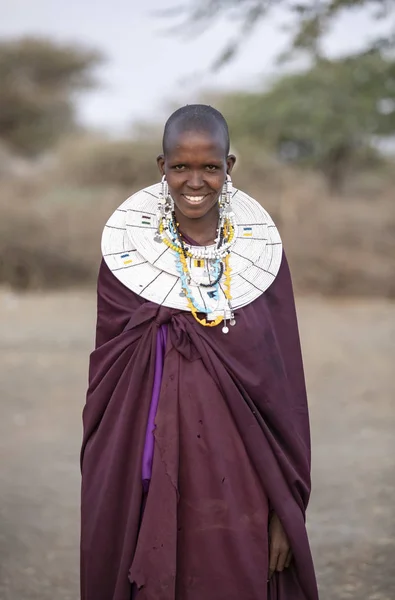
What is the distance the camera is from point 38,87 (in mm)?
24531

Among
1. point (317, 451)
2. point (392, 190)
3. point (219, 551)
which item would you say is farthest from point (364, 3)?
point (392, 190)

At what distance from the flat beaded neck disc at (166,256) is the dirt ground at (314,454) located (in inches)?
75.1

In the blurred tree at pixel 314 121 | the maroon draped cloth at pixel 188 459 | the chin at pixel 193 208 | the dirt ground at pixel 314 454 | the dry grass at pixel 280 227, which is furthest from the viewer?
the dry grass at pixel 280 227

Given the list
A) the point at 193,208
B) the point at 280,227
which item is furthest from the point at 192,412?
the point at 280,227

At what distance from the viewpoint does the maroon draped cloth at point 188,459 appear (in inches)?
87.7

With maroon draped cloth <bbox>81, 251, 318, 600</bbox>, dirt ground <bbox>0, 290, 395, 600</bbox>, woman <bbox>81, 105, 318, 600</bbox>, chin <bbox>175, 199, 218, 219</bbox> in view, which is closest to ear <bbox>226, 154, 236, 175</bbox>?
woman <bbox>81, 105, 318, 600</bbox>

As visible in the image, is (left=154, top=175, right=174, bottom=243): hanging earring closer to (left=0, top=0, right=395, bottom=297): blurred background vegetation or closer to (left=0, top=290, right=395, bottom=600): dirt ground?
(left=0, top=290, right=395, bottom=600): dirt ground

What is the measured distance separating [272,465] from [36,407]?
5.85 meters

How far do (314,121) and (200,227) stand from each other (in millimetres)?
16629

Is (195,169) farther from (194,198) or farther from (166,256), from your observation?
(166,256)

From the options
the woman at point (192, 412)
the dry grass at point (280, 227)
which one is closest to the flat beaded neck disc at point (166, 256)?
the woman at point (192, 412)

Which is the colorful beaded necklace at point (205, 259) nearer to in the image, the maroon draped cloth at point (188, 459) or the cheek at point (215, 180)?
the maroon draped cloth at point (188, 459)

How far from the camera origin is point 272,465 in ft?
7.49

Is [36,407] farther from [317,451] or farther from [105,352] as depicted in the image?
[105,352]
